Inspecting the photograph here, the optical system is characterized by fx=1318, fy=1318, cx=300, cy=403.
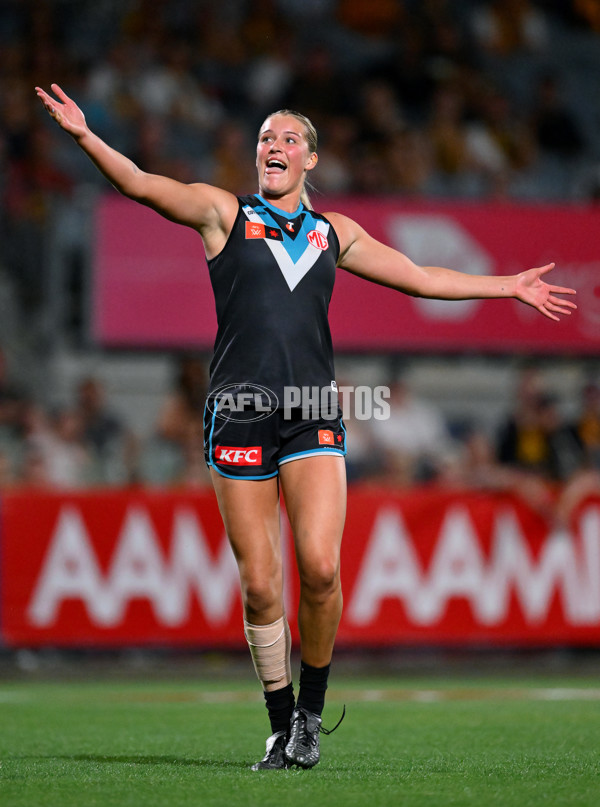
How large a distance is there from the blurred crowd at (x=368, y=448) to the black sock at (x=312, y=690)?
20.3 ft

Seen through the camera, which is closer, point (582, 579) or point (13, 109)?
point (582, 579)

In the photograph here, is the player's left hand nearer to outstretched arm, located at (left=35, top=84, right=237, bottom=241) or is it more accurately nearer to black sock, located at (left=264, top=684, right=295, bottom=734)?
outstretched arm, located at (left=35, top=84, right=237, bottom=241)

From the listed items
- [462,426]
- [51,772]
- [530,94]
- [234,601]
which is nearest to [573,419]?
[462,426]

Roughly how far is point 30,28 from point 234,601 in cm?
770

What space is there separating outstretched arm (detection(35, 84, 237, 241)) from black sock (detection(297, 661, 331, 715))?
1776 mm

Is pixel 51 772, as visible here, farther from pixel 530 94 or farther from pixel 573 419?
pixel 530 94

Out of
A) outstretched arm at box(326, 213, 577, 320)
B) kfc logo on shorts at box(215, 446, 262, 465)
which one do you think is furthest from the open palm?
kfc logo on shorts at box(215, 446, 262, 465)

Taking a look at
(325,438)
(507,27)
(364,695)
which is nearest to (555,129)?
(507,27)

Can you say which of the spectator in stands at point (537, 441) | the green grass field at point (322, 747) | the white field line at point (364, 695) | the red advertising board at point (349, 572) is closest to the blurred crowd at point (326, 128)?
the spectator in stands at point (537, 441)

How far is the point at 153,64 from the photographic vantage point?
48.5 feet

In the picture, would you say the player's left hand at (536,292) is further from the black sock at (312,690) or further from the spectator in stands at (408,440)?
the spectator in stands at (408,440)

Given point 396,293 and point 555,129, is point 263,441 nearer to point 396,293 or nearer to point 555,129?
point 396,293

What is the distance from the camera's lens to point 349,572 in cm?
1088

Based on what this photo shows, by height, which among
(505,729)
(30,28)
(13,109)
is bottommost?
(505,729)
